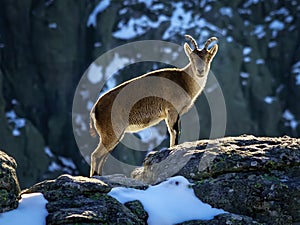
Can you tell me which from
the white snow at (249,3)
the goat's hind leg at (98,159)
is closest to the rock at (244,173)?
the goat's hind leg at (98,159)

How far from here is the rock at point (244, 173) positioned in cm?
796

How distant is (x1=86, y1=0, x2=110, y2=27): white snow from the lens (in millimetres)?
55750

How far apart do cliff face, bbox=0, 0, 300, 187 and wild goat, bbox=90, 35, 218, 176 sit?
35.5 m

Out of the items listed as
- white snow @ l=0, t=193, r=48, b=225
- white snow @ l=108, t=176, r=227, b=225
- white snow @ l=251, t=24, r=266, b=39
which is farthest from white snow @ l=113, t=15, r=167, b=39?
white snow @ l=0, t=193, r=48, b=225

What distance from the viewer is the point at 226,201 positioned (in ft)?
26.2

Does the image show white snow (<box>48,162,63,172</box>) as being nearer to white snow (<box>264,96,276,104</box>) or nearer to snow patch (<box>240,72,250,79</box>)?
snow patch (<box>240,72,250,79</box>)

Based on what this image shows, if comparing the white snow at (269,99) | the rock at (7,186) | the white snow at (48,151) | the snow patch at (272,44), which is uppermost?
the rock at (7,186)

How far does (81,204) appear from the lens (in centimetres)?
746

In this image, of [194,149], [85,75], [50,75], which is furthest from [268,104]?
[194,149]

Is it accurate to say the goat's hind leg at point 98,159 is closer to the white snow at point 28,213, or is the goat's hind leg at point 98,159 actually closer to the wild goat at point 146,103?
the wild goat at point 146,103

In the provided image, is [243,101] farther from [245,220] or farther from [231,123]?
[245,220]

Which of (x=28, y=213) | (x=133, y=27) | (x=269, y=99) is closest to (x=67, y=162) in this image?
(x=133, y=27)

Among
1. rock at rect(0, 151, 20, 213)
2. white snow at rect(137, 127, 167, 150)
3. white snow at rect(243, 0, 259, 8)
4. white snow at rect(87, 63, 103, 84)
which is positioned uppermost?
white snow at rect(243, 0, 259, 8)

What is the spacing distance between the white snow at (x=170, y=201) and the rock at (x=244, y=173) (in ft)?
0.61
